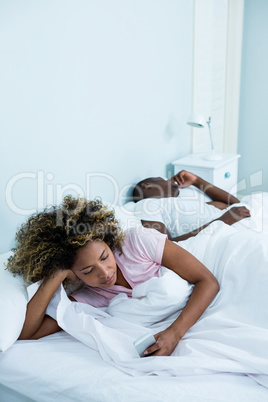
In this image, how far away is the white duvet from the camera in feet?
3.48

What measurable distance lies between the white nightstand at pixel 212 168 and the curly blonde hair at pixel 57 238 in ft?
4.34

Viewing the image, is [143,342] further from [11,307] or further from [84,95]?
[84,95]

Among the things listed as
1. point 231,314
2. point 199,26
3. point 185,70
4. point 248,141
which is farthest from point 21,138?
point 248,141

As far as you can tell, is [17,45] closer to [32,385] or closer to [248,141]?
[32,385]

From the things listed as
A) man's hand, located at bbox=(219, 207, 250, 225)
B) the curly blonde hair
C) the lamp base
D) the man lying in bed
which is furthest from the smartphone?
the lamp base

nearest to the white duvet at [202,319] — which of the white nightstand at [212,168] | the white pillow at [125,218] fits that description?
the white pillow at [125,218]

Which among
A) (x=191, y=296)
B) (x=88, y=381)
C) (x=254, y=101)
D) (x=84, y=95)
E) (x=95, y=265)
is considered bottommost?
(x=88, y=381)

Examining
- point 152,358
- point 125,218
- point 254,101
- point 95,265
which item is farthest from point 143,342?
point 254,101

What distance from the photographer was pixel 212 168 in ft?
8.26

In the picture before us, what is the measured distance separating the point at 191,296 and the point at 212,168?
139 cm

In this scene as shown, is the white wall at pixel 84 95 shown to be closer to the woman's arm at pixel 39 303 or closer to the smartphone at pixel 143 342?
the woman's arm at pixel 39 303

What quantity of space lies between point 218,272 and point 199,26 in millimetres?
1996

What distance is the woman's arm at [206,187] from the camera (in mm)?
2260

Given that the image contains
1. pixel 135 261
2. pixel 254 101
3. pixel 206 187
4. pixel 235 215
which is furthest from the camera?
pixel 254 101
